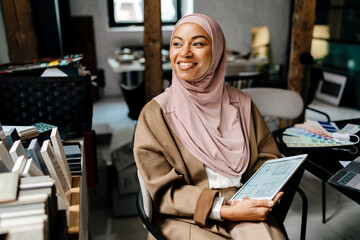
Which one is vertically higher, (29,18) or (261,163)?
(29,18)

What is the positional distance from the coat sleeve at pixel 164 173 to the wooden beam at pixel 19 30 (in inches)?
50.0

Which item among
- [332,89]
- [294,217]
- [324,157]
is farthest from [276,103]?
[332,89]

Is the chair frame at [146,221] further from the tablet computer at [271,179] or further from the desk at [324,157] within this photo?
the desk at [324,157]

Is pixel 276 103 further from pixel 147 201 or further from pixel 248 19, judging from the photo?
pixel 248 19

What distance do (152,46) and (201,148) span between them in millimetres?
1343

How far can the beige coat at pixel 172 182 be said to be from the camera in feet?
3.94

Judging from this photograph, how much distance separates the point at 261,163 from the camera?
1.43 m

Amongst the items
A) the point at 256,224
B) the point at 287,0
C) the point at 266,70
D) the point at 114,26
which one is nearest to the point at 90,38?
the point at 114,26

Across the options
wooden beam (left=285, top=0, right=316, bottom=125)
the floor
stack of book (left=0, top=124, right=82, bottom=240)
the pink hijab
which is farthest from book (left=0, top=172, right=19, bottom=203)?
wooden beam (left=285, top=0, right=316, bottom=125)

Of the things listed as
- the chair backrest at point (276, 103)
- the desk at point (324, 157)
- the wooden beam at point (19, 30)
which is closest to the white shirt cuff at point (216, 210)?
the desk at point (324, 157)

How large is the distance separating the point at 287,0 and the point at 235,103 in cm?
526

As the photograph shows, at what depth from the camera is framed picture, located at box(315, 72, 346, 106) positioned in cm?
497

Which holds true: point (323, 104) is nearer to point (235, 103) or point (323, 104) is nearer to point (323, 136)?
point (323, 136)

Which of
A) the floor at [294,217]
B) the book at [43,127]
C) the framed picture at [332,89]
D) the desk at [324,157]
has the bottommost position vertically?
the floor at [294,217]
